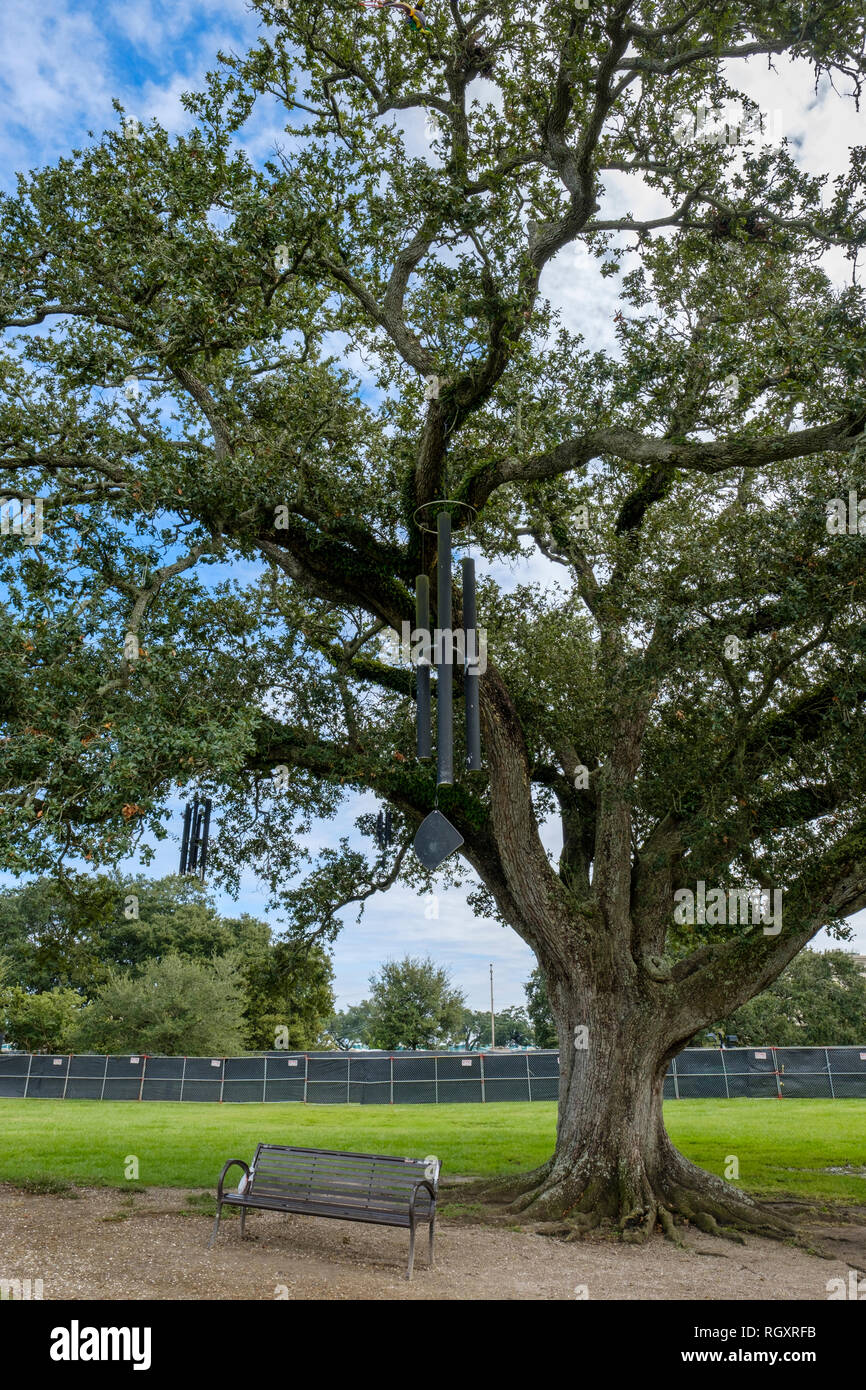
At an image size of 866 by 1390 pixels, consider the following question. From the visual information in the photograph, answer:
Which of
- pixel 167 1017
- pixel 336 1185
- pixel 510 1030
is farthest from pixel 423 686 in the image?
pixel 510 1030

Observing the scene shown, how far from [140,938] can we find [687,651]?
52.4 meters

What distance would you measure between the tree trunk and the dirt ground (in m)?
0.56

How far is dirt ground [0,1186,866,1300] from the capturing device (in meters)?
7.04

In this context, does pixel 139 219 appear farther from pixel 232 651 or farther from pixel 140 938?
pixel 140 938

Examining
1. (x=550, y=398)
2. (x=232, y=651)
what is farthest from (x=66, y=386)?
(x=550, y=398)

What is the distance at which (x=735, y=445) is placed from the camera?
869 cm

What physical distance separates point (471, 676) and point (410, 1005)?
38.2 metres

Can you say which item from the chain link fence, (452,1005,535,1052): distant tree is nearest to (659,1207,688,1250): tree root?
the chain link fence

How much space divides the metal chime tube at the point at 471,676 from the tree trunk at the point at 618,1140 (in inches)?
194

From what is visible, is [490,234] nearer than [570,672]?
Yes

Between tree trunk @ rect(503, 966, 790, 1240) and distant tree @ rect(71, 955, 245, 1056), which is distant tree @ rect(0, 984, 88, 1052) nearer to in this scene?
distant tree @ rect(71, 955, 245, 1056)

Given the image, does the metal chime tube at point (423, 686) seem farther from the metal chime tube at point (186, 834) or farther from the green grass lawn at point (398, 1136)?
the green grass lawn at point (398, 1136)

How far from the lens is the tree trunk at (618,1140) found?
33.9ft

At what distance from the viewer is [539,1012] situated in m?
40.1
